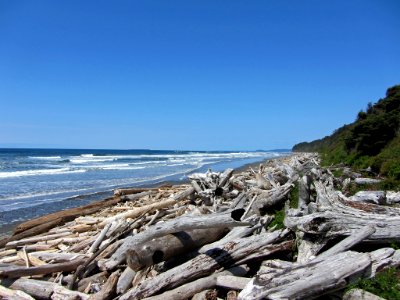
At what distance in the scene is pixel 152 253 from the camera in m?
5.55

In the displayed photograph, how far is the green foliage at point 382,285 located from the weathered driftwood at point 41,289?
153 inches

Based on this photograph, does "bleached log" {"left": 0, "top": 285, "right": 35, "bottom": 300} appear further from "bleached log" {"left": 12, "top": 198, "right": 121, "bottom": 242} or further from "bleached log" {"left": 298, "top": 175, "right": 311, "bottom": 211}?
"bleached log" {"left": 298, "top": 175, "right": 311, "bottom": 211}

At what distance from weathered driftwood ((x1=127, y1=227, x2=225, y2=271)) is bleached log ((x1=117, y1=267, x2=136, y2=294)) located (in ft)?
0.46

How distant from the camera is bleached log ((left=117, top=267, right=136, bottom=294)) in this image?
543cm

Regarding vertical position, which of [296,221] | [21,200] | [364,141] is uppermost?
[364,141]

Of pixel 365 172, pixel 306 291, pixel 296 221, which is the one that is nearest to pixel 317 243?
pixel 296 221

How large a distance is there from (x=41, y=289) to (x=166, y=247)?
6.87 ft

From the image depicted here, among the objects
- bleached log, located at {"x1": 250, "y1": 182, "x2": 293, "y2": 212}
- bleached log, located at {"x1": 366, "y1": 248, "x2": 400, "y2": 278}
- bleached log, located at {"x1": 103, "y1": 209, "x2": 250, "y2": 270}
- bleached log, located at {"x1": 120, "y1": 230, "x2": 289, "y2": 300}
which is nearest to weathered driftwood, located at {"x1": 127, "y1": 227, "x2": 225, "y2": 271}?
bleached log, located at {"x1": 103, "y1": 209, "x2": 250, "y2": 270}

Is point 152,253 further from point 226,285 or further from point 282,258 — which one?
point 282,258

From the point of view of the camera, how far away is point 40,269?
245 inches

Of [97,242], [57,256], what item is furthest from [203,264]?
[57,256]

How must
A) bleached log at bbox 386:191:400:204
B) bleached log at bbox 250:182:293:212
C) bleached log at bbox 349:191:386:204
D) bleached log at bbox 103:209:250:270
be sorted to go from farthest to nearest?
bleached log at bbox 250:182:293:212, bleached log at bbox 386:191:400:204, bleached log at bbox 349:191:386:204, bleached log at bbox 103:209:250:270

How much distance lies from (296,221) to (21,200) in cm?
1420

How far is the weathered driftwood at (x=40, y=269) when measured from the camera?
5.92 m
